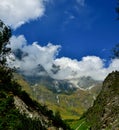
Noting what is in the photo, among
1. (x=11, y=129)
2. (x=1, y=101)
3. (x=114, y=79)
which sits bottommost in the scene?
(x=11, y=129)

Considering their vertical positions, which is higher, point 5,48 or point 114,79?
point 5,48

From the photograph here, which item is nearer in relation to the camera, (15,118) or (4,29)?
(15,118)

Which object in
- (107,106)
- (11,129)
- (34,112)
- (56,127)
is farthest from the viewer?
(56,127)

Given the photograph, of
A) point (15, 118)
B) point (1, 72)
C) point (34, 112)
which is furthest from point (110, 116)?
point (1, 72)

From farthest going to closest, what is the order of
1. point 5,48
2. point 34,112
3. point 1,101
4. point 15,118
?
point 5,48
point 34,112
point 1,101
point 15,118

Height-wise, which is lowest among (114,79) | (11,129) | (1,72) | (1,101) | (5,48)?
(11,129)

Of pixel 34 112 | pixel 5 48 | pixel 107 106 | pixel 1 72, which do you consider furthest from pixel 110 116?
pixel 5 48

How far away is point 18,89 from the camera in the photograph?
60719 millimetres

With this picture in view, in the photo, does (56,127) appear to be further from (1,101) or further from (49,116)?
(1,101)

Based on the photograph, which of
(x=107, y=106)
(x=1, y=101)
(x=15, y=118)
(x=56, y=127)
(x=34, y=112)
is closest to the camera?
(x=15, y=118)

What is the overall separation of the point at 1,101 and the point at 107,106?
47.5 feet

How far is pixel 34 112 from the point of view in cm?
5756

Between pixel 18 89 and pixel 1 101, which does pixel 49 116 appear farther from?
pixel 1 101

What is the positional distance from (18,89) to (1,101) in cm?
1960
